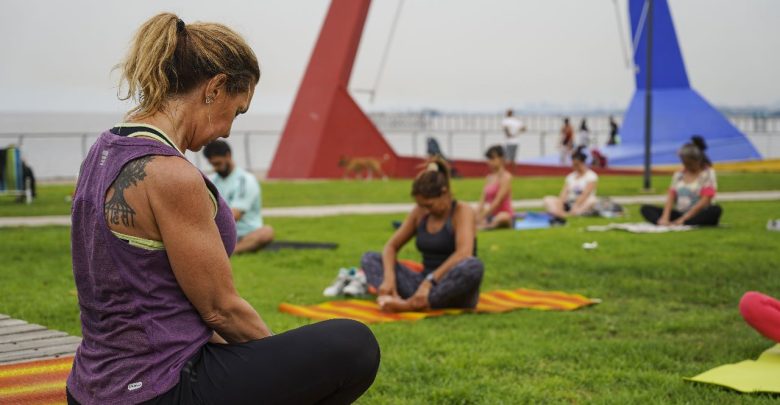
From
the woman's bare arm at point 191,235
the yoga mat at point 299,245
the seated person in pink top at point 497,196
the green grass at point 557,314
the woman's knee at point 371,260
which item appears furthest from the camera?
the seated person in pink top at point 497,196

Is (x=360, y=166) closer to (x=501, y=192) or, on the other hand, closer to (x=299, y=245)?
(x=501, y=192)

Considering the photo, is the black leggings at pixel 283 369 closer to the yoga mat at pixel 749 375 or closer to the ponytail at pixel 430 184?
the yoga mat at pixel 749 375

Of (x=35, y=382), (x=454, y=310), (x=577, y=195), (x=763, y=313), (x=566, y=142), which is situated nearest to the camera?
(x=35, y=382)

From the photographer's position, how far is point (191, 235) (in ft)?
7.66

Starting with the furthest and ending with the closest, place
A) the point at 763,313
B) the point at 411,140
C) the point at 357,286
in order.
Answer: the point at 411,140 → the point at 357,286 → the point at 763,313

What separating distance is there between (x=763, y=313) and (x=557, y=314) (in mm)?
1592

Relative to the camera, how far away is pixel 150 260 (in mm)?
2348

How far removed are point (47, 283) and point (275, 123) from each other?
4912 centimetres

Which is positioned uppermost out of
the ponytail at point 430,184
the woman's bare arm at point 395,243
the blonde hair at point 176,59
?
the blonde hair at point 176,59

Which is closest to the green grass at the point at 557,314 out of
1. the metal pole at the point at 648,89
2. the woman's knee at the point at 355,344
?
the woman's knee at the point at 355,344

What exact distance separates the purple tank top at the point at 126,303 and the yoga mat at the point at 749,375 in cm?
257

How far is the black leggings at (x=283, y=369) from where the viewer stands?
2408mm

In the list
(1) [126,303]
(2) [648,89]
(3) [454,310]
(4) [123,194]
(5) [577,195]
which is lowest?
(3) [454,310]

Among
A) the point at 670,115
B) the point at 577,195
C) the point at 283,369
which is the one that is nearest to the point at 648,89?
the point at 577,195
